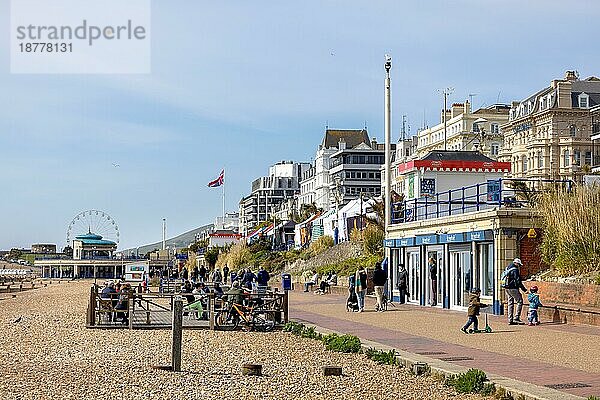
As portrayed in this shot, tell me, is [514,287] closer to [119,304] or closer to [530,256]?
[530,256]

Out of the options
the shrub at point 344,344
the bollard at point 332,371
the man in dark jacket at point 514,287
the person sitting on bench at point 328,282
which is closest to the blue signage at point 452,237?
the man in dark jacket at point 514,287

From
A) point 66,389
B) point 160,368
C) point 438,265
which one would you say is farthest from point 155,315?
point 66,389

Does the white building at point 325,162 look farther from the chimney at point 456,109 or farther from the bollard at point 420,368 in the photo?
the bollard at point 420,368

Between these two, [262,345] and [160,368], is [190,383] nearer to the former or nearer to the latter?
[160,368]

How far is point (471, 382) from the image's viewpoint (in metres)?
11.4

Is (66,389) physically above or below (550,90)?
below

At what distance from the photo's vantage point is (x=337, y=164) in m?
135

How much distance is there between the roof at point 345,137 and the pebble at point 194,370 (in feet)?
423

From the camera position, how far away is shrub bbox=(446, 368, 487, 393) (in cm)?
1128

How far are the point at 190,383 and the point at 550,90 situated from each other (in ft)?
264

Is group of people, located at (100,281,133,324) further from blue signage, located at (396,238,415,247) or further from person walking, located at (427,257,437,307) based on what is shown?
blue signage, located at (396,238,415,247)

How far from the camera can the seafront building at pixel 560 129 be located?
8550 cm

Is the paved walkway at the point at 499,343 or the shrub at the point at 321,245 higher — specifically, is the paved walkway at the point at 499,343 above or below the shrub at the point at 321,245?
below

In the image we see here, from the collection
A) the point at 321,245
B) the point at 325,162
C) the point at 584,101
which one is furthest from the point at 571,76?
the point at 325,162
